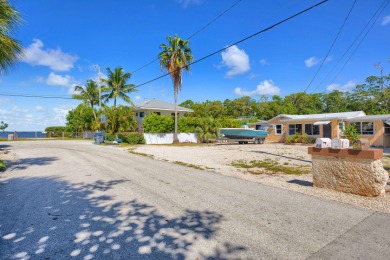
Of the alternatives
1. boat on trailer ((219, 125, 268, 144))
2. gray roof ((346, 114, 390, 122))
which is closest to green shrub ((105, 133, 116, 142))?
boat on trailer ((219, 125, 268, 144))

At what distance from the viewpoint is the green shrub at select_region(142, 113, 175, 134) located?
2673 centimetres

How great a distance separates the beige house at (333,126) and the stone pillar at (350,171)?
12.9 meters

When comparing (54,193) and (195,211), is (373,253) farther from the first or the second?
(54,193)

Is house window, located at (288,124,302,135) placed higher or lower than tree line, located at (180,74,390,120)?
lower

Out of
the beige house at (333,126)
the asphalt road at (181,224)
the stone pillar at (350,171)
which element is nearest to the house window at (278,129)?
the beige house at (333,126)

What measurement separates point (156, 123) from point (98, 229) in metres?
23.5

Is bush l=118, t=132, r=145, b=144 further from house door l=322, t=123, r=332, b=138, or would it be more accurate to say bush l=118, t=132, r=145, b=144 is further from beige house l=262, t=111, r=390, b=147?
house door l=322, t=123, r=332, b=138

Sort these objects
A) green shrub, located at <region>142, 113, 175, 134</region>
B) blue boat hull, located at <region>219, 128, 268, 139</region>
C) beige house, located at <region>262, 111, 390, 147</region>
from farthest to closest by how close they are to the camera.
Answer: blue boat hull, located at <region>219, 128, 268, 139</region> < green shrub, located at <region>142, 113, 175, 134</region> < beige house, located at <region>262, 111, 390, 147</region>

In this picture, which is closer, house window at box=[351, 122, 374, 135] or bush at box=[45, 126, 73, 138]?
house window at box=[351, 122, 374, 135]

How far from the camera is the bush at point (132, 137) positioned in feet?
84.5

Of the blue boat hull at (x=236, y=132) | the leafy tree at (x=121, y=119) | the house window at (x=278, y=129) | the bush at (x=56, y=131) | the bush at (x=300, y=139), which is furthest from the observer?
the bush at (x=56, y=131)

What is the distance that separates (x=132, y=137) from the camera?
25703 mm

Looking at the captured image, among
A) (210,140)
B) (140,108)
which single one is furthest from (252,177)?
(140,108)

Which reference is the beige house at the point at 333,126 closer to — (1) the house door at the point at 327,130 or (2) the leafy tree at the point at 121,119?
(1) the house door at the point at 327,130
